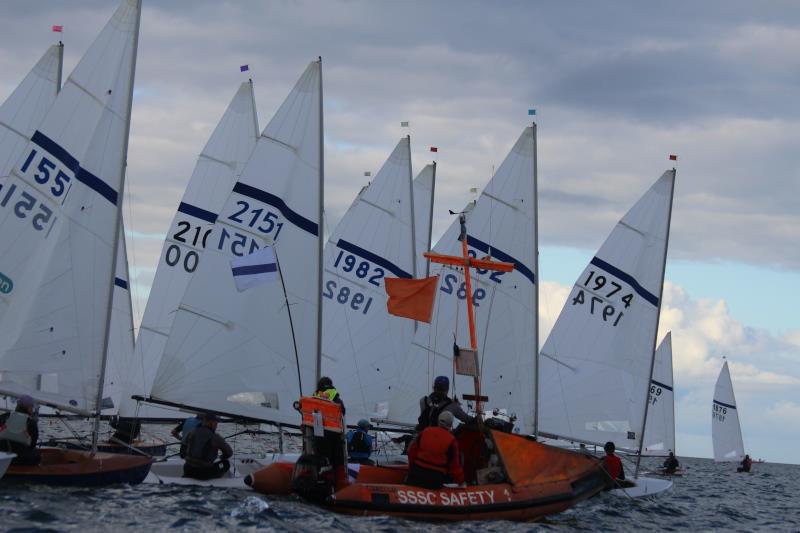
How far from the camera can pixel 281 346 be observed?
74.2 ft

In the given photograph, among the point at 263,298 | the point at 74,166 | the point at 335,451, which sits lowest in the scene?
the point at 335,451

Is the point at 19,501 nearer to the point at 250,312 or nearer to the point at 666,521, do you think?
the point at 250,312

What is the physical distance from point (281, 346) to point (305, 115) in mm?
4739

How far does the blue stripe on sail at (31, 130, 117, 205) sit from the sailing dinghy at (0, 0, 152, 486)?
0.06ft

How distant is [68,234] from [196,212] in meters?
9.73

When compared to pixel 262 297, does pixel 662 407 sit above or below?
above

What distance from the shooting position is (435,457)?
1806 cm

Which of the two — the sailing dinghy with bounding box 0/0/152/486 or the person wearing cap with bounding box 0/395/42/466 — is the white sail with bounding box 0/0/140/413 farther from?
the person wearing cap with bounding box 0/395/42/466

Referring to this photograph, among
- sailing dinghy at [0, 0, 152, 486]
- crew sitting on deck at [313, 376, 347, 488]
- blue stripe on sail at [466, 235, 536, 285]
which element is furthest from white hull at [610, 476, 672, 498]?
sailing dinghy at [0, 0, 152, 486]

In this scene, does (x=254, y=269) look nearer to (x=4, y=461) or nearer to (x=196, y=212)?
(x=4, y=461)

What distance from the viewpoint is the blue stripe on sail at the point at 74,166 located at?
2091cm

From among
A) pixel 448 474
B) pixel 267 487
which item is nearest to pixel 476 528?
pixel 448 474

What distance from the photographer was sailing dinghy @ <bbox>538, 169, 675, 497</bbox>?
29219 mm

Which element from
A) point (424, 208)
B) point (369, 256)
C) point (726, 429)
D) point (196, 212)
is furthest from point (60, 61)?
point (726, 429)
